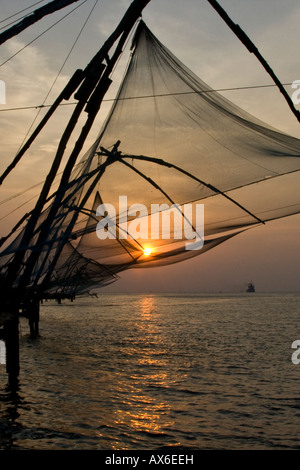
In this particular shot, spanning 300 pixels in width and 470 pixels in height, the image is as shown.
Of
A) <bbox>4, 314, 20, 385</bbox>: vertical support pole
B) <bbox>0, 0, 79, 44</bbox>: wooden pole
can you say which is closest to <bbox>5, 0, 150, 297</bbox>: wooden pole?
<bbox>0, 0, 79, 44</bbox>: wooden pole

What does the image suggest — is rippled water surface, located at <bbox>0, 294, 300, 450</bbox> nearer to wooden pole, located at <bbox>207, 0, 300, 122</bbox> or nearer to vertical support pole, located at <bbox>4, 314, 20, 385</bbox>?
vertical support pole, located at <bbox>4, 314, 20, 385</bbox>

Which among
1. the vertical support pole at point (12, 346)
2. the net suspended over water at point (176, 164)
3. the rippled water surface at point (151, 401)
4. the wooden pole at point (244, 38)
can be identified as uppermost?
the wooden pole at point (244, 38)

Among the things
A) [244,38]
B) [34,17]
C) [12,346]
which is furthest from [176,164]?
[12,346]

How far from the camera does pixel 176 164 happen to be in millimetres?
8227

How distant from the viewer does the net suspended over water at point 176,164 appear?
786 cm

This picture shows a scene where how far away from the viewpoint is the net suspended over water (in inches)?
309

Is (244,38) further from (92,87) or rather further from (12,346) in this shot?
(12,346)

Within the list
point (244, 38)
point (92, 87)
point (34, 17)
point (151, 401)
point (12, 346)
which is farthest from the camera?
point (151, 401)

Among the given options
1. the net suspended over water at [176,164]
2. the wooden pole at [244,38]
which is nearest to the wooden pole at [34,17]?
the net suspended over water at [176,164]

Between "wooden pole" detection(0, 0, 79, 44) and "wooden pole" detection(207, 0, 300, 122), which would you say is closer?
"wooden pole" detection(0, 0, 79, 44)

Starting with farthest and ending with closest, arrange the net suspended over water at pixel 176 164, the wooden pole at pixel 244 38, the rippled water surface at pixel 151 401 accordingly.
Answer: the rippled water surface at pixel 151 401 < the net suspended over water at pixel 176 164 < the wooden pole at pixel 244 38

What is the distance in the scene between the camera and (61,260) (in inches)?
631

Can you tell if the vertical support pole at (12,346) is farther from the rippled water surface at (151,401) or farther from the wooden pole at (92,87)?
the wooden pole at (92,87)

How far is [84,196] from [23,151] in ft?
6.33
